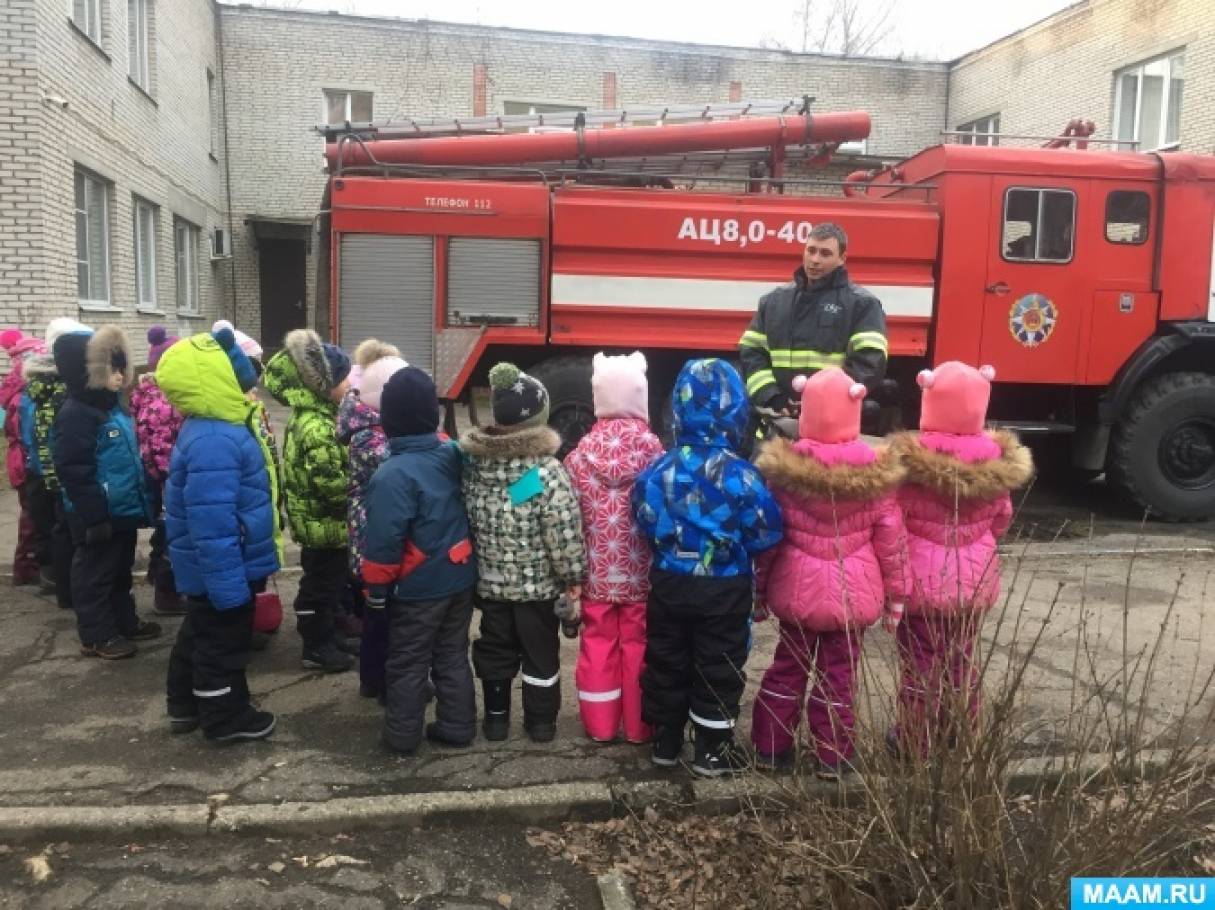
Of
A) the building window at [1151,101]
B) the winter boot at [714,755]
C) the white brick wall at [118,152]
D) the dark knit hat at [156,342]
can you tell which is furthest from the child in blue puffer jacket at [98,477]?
the building window at [1151,101]

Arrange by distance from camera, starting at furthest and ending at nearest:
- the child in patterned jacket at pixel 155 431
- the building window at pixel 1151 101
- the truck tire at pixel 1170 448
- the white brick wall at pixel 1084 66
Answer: the building window at pixel 1151 101
the white brick wall at pixel 1084 66
the truck tire at pixel 1170 448
the child in patterned jacket at pixel 155 431

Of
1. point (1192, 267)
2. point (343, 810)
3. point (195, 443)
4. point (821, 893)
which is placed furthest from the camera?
point (1192, 267)

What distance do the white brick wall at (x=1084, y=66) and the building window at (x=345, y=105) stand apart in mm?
12153

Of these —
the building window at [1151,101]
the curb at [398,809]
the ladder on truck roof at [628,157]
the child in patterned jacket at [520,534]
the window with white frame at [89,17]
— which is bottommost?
the curb at [398,809]

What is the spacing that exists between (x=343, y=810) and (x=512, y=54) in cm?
1820

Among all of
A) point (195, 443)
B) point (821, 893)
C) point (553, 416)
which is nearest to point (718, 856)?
point (821, 893)

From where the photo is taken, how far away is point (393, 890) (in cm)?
282

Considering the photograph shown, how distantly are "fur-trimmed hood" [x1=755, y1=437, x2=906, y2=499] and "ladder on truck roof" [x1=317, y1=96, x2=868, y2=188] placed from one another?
4.44 meters

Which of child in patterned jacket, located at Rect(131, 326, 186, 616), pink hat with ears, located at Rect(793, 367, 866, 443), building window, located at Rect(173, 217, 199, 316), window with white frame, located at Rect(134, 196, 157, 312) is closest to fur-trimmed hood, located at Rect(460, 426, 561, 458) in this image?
pink hat with ears, located at Rect(793, 367, 866, 443)

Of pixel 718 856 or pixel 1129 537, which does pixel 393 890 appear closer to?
pixel 718 856

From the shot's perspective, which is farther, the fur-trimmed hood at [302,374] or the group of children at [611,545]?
the fur-trimmed hood at [302,374]

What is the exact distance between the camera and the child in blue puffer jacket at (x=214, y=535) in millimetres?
3471

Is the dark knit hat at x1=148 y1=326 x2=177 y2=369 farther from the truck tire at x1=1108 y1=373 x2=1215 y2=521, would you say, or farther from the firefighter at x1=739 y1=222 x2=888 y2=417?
the truck tire at x1=1108 y1=373 x2=1215 y2=521

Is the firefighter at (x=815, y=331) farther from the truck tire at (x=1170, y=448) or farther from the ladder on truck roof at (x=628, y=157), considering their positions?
the truck tire at (x=1170, y=448)
